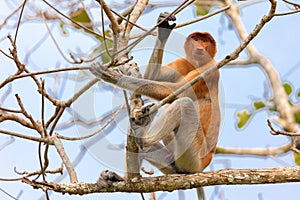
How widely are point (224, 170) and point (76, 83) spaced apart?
1.42 metres

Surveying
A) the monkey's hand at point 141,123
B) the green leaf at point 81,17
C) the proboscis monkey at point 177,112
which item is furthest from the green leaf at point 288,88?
the monkey's hand at point 141,123

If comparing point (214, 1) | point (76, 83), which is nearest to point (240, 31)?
point (214, 1)

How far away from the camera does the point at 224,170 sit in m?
3.93

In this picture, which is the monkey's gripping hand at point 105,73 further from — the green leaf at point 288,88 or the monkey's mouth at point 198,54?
the green leaf at point 288,88

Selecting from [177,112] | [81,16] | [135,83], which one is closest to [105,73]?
[135,83]

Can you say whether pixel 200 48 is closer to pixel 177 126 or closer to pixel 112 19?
pixel 177 126

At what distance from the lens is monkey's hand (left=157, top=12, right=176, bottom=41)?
13.9ft

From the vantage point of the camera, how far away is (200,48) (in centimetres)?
572

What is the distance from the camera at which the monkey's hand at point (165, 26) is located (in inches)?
167

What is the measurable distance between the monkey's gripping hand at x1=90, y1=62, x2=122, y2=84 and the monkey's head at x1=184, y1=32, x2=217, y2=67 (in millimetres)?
1475

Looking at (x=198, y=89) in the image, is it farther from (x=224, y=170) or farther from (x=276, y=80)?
(x=276, y=80)

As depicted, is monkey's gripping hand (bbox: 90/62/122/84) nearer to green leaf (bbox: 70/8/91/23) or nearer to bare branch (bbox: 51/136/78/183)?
bare branch (bbox: 51/136/78/183)

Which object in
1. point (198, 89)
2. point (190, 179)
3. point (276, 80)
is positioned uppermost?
point (276, 80)

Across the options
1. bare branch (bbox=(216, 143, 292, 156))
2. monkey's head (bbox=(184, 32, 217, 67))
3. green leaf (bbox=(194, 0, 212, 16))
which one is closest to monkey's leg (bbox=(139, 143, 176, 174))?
monkey's head (bbox=(184, 32, 217, 67))
